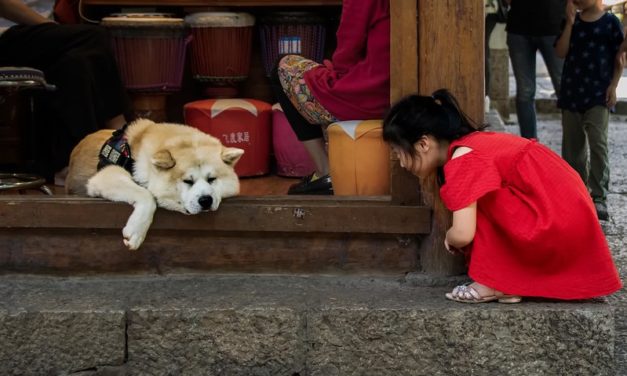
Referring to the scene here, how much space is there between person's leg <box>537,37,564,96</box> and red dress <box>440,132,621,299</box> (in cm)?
384

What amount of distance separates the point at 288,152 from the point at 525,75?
8.22 ft

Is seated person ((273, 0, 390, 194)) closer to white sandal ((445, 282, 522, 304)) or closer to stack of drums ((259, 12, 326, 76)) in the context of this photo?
white sandal ((445, 282, 522, 304))

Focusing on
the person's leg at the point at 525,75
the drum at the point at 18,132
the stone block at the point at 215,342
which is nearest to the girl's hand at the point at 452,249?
the stone block at the point at 215,342

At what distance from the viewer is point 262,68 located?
7566 millimetres

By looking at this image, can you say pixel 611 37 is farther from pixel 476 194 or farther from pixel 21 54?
pixel 21 54

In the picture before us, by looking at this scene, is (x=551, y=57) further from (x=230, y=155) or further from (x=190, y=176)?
(x=190, y=176)

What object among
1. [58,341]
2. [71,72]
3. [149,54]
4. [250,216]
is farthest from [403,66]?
[149,54]

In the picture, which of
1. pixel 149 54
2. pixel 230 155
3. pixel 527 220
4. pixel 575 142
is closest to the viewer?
pixel 527 220

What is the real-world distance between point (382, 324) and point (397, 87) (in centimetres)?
109

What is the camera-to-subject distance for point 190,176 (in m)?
4.35

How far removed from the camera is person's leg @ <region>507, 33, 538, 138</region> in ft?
26.4

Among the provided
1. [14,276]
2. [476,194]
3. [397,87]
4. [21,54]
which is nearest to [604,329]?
[476,194]

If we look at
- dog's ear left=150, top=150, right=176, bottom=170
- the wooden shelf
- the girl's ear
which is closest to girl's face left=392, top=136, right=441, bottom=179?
the girl's ear

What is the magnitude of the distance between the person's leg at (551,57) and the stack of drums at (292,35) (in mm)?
1877
